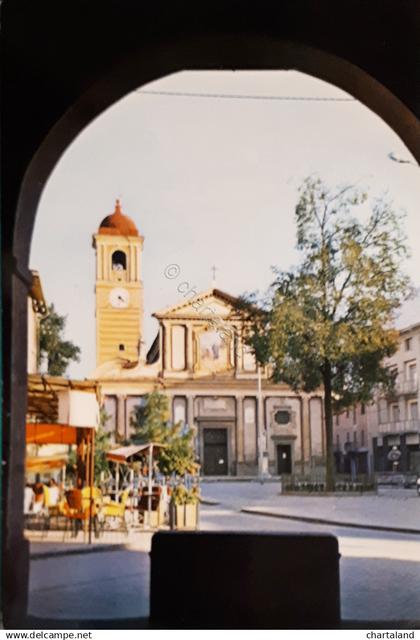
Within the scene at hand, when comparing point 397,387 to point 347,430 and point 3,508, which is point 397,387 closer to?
point 347,430

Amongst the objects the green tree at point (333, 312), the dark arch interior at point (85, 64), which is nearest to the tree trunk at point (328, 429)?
the green tree at point (333, 312)

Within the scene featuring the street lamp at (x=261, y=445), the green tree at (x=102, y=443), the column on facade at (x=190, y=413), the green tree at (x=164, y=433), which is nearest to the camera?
the green tree at (x=102, y=443)

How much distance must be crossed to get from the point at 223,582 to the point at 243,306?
2760mm

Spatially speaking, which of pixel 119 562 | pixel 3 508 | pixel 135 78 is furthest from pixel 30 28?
pixel 119 562

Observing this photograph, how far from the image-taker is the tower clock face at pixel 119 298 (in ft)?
25.0

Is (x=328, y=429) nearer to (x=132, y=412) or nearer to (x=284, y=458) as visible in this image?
(x=284, y=458)

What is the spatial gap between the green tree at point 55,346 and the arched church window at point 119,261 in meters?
0.63

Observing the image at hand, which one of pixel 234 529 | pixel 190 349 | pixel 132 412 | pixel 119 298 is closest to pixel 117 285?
pixel 119 298

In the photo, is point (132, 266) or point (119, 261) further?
point (132, 266)

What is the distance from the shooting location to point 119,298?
770 centimetres

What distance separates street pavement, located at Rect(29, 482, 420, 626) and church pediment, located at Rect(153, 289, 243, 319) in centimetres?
188

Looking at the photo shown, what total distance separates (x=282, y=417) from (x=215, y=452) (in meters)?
0.85

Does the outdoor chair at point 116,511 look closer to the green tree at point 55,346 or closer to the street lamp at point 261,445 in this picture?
the street lamp at point 261,445

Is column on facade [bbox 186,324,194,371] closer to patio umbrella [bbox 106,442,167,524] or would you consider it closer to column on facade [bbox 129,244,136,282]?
column on facade [bbox 129,244,136,282]
